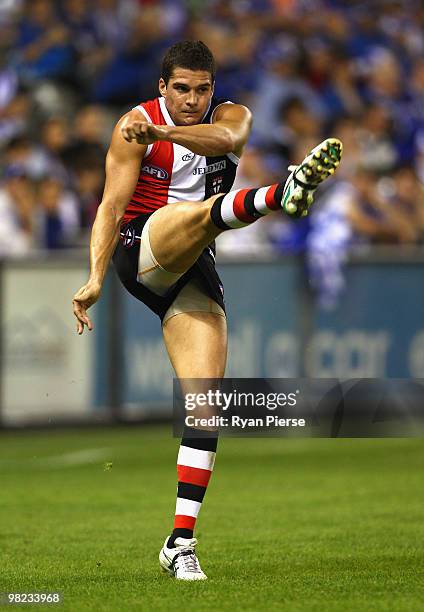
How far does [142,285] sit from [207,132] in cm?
93

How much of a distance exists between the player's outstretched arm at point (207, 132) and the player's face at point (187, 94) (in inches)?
4.5

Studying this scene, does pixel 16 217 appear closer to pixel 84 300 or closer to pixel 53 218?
pixel 53 218

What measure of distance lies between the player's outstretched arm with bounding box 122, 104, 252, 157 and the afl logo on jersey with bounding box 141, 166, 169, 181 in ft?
0.84

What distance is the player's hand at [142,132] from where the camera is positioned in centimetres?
567

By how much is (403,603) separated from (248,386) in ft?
5.62

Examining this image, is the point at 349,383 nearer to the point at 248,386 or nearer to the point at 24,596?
the point at 248,386

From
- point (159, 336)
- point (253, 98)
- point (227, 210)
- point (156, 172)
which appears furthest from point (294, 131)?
point (227, 210)

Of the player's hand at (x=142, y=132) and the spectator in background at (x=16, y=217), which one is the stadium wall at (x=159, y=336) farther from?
the player's hand at (x=142, y=132)

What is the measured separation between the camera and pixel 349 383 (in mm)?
7535

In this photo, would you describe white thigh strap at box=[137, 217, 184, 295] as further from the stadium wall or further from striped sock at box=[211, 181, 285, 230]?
the stadium wall

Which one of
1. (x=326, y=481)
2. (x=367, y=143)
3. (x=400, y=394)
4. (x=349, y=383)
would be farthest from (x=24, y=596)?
(x=367, y=143)

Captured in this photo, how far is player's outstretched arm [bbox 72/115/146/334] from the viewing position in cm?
624

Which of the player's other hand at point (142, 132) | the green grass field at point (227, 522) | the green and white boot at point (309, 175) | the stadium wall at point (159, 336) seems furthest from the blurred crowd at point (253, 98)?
the green and white boot at point (309, 175)

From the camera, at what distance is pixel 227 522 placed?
8406 millimetres
